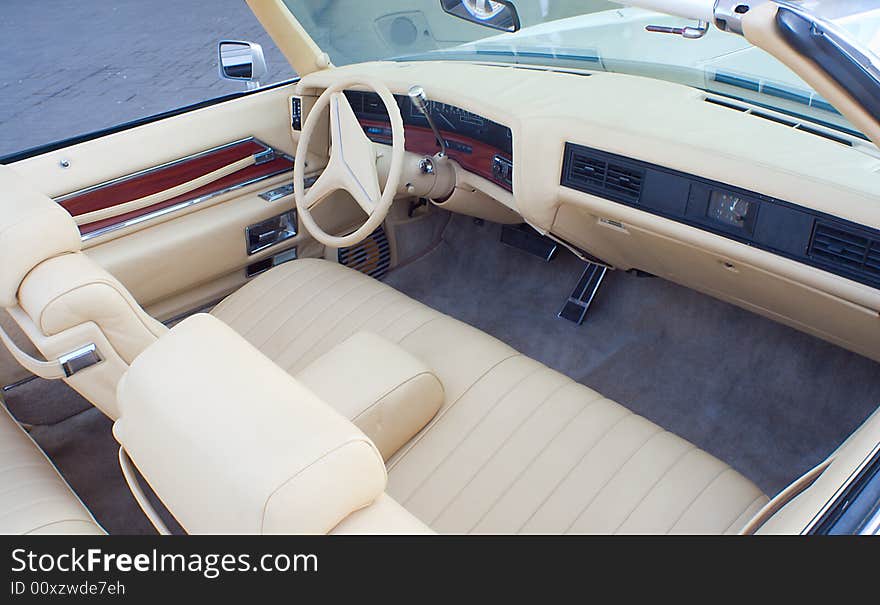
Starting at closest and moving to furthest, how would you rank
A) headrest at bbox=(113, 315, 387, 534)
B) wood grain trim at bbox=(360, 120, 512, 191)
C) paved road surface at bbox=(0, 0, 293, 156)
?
1. headrest at bbox=(113, 315, 387, 534)
2. wood grain trim at bbox=(360, 120, 512, 191)
3. paved road surface at bbox=(0, 0, 293, 156)

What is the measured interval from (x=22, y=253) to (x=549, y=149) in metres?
1.34

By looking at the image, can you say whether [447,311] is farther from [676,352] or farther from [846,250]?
[846,250]

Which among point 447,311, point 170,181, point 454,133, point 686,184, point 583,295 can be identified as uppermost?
point 686,184

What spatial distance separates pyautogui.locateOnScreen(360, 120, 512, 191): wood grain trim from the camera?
94.9 inches

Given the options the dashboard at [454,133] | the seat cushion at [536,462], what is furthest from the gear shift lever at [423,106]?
the seat cushion at [536,462]

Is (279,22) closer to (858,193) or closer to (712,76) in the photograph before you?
(712,76)

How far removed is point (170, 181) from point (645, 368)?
1.77m

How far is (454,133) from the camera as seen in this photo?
2.50 meters

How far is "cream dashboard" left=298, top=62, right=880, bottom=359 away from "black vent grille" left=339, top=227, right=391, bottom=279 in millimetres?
625

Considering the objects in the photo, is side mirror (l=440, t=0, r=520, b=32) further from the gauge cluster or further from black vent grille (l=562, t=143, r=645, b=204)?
black vent grille (l=562, t=143, r=645, b=204)

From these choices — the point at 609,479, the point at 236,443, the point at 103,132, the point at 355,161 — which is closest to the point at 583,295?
the point at 355,161

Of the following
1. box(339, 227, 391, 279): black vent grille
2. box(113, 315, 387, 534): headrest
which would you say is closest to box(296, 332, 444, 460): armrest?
box(113, 315, 387, 534): headrest

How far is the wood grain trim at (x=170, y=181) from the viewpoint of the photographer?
7.61ft
